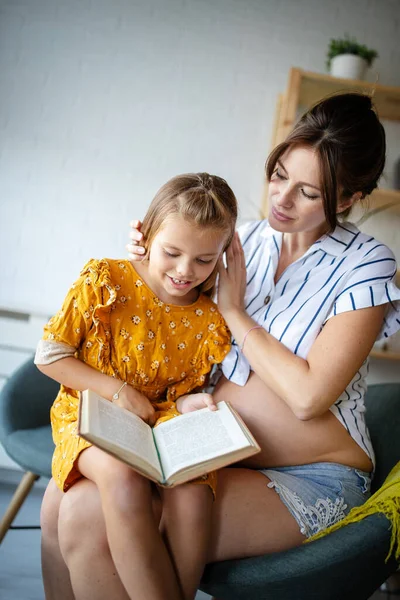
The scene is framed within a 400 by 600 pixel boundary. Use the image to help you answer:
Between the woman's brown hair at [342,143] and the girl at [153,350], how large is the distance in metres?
0.23

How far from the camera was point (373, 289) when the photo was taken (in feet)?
3.87

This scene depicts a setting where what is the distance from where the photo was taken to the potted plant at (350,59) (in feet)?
6.79

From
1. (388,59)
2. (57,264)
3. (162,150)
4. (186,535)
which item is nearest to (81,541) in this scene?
(186,535)

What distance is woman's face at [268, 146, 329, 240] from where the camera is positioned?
48.7 inches

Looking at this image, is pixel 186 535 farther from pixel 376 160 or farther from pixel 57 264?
pixel 57 264

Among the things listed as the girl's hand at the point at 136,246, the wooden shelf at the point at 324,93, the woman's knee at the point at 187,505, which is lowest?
the woman's knee at the point at 187,505

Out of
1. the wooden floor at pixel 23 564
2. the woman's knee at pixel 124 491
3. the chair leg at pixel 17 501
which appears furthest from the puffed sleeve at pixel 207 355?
the wooden floor at pixel 23 564

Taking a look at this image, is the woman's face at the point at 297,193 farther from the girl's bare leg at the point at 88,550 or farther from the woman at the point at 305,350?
the girl's bare leg at the point at 88,550

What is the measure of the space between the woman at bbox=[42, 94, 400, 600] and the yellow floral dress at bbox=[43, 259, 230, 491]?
2.8 inches

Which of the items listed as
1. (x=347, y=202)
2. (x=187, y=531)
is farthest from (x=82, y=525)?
(x=347, y=202)

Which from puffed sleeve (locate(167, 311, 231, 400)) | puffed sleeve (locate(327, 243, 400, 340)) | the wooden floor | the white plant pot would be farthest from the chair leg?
the white plant pot

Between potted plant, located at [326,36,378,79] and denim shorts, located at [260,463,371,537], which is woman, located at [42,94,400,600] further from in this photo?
potted plant, located at [326,36,378,79]

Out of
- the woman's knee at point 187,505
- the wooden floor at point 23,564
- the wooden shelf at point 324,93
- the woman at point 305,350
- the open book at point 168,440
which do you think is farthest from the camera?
the wooden shelf at point 324,93

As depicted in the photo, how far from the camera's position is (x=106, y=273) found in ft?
3.88
